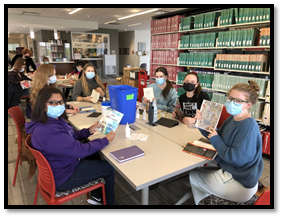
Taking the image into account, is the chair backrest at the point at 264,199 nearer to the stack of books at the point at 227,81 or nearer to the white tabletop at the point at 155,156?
the white tabletop at the point at 155,156

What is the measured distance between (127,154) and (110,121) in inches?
16.9

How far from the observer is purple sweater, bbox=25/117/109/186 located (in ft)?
5.04

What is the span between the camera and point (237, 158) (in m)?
1.49

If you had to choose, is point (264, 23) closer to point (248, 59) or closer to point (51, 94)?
point (248, 59)

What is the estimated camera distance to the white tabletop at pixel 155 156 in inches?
55.8

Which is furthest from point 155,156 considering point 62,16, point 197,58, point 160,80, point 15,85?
point 62,16

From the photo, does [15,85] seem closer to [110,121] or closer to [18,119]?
[18,119]

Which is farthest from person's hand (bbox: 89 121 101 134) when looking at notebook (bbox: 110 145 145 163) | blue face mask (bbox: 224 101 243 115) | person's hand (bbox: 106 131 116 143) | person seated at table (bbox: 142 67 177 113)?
person seated at table (bbox: 142 67 177 113)

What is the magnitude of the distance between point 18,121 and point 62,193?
1.15m

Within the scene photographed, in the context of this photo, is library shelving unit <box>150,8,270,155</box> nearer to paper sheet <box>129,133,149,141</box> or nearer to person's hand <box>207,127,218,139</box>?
person's hand <box>207,127,218,139</box>

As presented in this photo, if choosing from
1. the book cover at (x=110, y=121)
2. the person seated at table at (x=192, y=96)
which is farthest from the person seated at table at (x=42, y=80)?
the person seated at table at (x=192, y=96)

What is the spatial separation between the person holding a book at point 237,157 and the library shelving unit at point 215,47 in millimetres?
2084

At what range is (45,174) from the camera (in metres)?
1.59
